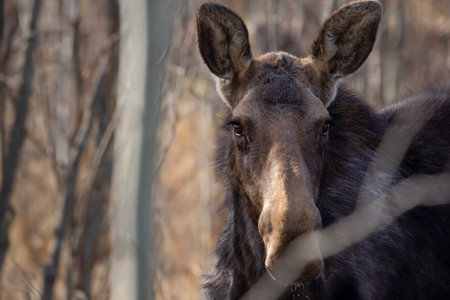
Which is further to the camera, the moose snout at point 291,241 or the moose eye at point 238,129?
the moose eye at point 238,129

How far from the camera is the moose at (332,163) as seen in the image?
4746mm

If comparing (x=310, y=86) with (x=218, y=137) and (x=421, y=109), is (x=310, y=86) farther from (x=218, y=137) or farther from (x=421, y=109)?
(x=421, y=109)

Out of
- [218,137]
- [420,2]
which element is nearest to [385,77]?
[420,2]

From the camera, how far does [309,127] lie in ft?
15.4

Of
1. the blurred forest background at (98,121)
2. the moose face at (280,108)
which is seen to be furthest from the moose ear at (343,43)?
the blurred forest background at (98,121)

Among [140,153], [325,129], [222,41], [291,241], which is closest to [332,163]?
[325,129]

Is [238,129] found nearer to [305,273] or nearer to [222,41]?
[222,41]

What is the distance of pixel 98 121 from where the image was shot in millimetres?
9219

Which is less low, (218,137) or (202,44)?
(202,44)

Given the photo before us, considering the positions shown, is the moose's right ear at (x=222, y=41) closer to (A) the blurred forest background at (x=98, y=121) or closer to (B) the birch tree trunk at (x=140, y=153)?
(A) the blurred forest background at (x=98, y=121)

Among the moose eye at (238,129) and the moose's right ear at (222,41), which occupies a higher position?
the moose's right ear at (222,41)

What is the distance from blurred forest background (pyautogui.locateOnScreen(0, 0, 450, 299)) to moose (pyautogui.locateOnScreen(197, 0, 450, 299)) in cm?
153

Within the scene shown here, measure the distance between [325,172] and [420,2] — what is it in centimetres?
913

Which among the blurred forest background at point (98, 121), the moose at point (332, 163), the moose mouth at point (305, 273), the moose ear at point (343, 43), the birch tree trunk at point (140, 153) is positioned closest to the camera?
the birch tree trunk at point (140, 153)
